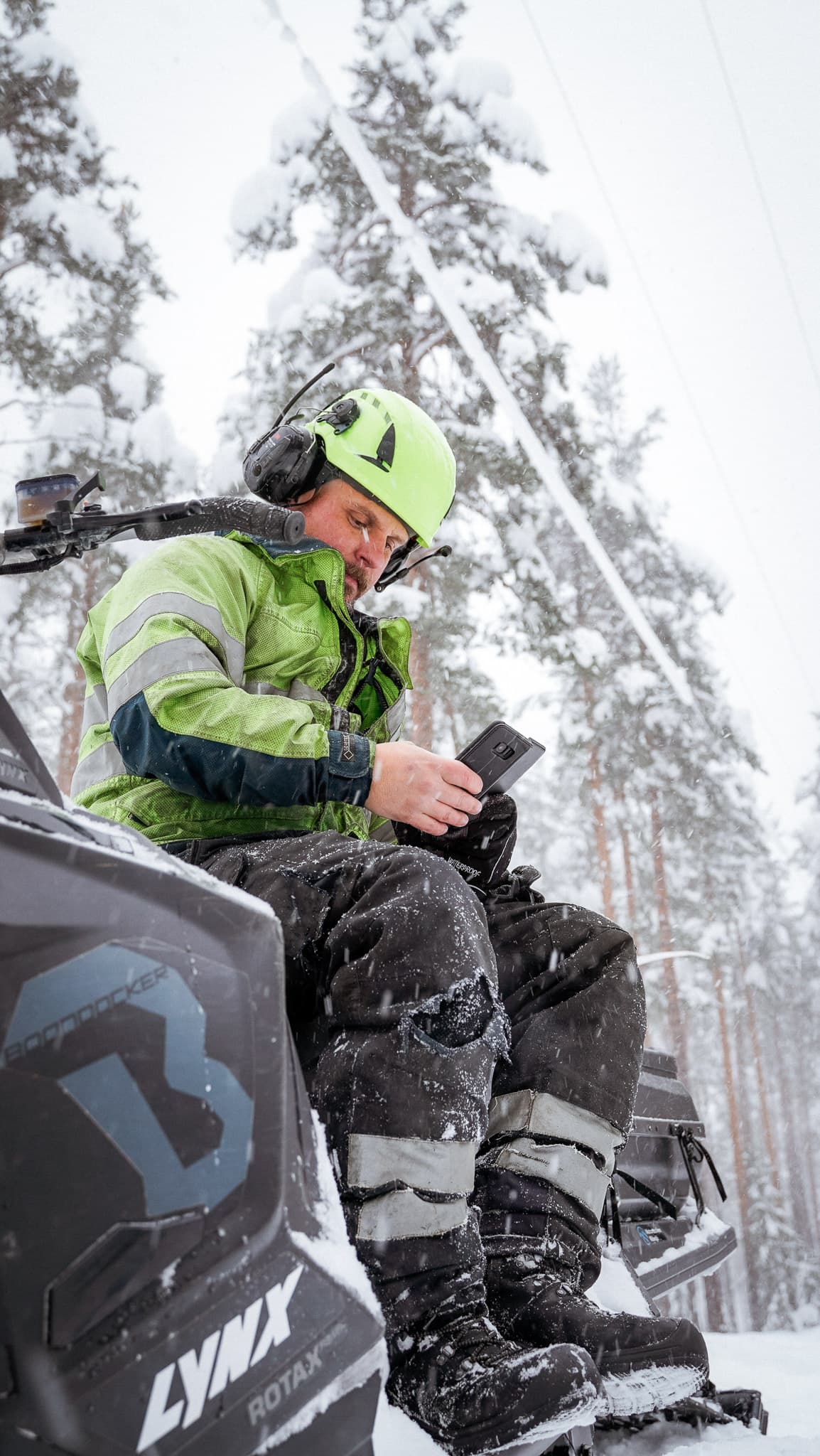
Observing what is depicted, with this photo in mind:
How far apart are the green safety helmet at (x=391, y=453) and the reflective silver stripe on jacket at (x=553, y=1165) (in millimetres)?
1234

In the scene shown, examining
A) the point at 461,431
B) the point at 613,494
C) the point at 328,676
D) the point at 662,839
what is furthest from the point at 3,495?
the point at 662,839

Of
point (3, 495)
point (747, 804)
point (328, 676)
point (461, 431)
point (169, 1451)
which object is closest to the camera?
point (169, 1451)

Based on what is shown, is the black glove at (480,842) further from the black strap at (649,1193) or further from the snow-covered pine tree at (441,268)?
the snow-covered pine tree at (441,268)

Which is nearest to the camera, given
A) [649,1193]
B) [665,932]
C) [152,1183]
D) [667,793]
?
[152,1183]

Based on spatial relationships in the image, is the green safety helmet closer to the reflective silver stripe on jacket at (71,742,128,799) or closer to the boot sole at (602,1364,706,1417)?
the reflective silver stripe on jacket at (71,742,128,799)

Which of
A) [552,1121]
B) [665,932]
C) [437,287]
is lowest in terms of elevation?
[665,932]

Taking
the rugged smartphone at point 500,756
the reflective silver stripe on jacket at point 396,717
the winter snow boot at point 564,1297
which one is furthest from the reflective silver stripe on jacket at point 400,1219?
the reflective silver stripe on jacket at point 396,717

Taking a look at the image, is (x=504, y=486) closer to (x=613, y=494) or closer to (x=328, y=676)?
(x=613, y=494)

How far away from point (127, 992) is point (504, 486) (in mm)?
10347

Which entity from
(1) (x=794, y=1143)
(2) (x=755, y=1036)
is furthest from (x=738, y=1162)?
(1) (x=794, y=1143)

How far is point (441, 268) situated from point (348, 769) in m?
10.6

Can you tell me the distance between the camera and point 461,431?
1068 centimetres

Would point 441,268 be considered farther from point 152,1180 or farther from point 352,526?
point 152,1180

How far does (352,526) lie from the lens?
2344 millimetres
